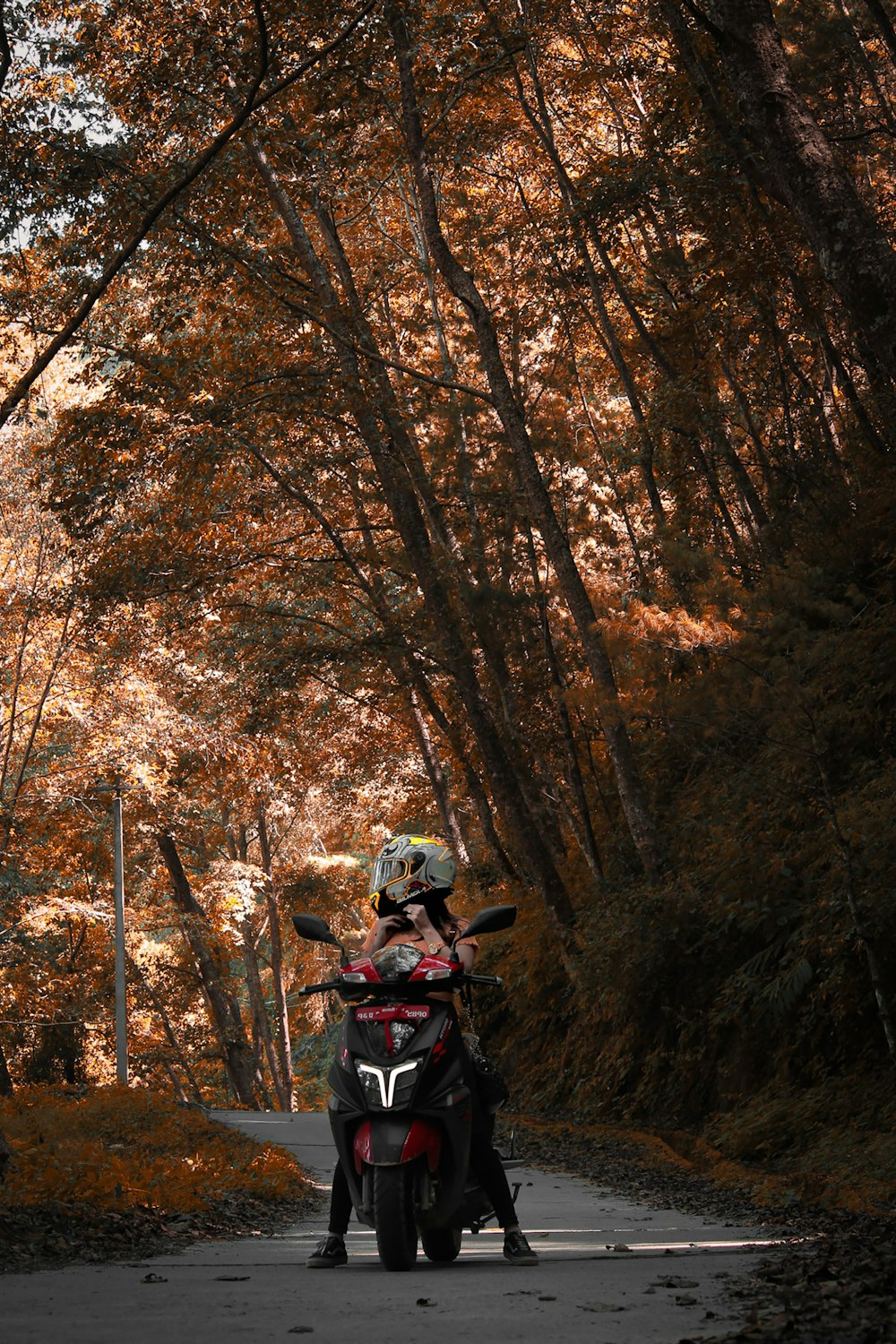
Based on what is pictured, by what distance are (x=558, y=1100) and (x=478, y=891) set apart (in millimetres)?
7941

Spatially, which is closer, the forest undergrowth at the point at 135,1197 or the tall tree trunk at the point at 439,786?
the forest undergrowth at the point at 135,1197

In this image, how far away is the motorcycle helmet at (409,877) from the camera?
677 centimetres

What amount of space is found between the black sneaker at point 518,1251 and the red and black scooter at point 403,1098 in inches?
11.4

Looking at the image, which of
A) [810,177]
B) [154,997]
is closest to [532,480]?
[810,177]

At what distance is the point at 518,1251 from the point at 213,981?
31.6 m

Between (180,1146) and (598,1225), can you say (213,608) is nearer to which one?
(180,1146)

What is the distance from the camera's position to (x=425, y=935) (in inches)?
263

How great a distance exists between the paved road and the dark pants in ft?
0.77

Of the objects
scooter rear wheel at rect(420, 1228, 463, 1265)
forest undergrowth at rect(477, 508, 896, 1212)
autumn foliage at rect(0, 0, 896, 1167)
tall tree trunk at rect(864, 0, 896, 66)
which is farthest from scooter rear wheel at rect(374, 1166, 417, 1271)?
tall tree trunk at rect(864, 0, 896, 66)

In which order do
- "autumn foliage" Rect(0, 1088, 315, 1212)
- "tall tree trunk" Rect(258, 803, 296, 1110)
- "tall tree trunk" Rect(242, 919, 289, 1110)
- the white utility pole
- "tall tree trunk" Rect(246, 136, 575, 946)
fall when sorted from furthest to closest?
"tall tree trunk" Rect(242, 919, 289, 1110) < "tall tree trunk" Rect(258, 803, 296, 1110) < the white utility pole < "tall tree trunk" Rect(246, 136, 575, 946) < "autumn foliage" Rect(0, 1088, 315, 1212)

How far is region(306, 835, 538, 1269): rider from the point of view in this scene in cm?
642

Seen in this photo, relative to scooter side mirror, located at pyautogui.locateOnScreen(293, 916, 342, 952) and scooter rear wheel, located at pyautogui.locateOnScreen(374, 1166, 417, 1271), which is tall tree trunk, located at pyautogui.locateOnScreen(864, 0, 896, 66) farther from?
scooter rear wheel, located at pyautogui.locateOnScreen(374, 1166, 417, 1271)

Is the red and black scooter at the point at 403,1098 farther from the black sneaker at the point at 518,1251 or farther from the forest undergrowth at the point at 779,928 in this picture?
the forest undergrowth at the point at 779,928

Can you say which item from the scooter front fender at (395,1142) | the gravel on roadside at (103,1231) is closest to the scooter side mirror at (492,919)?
the scooter front fender at (395,1142)
